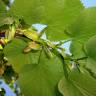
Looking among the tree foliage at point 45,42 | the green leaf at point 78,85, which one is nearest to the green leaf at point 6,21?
the tree foliage at point 45,42

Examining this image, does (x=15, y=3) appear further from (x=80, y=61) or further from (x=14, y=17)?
(x=80, y=61)

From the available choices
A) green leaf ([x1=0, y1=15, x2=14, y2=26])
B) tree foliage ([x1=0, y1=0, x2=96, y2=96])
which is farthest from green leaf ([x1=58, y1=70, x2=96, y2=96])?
green leaf ([x1=0, y1=15, x2=14, y2=26])

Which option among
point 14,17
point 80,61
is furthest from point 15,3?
point 80,61
